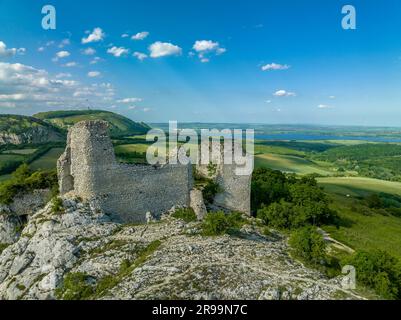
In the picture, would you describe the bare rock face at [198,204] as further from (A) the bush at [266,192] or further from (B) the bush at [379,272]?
(B) the bush at [379,272]

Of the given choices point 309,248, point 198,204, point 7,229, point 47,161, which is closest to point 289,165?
point 47,161

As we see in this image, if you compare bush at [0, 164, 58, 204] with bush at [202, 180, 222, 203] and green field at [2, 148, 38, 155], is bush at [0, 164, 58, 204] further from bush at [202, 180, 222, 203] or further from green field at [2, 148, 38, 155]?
green field at [2, 148, 38, 155]

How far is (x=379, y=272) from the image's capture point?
2083 cm

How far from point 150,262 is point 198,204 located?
9.63m

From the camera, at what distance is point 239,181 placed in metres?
30.4

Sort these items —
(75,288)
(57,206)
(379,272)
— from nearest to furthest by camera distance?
(75,288)
(379,272)
(57,206)

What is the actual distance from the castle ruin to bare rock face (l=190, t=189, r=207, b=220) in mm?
319

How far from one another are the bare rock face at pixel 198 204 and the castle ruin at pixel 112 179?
32 cm

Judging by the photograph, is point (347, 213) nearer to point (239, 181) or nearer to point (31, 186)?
point (239, 181)

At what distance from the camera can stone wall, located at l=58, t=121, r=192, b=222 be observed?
993 inches

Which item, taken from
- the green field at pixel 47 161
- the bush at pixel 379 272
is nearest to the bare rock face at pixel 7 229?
the bush at pixel 379 272

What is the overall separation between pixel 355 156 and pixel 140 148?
13183cm

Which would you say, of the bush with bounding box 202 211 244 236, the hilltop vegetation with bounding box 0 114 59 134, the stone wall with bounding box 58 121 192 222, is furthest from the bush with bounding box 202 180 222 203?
the hilltop vegetation with bounding box 0 114 59 134

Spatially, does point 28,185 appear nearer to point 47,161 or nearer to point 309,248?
point 309,248
